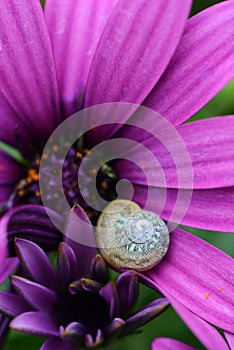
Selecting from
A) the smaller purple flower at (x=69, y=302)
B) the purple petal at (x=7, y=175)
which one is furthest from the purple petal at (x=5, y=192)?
the smaller purple flower at (x=69, y=302)

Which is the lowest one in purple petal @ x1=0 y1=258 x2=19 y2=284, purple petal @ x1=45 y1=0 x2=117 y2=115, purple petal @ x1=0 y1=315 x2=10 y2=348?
purple petal @ x1=0 y1=315 x2=10 y2=348

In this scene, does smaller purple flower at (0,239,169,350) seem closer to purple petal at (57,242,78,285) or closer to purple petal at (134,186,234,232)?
purple petal at (57,242,78,285)

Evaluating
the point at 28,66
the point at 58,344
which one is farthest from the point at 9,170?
the point at 58,344

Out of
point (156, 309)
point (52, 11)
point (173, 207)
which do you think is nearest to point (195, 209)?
point (173, 207)

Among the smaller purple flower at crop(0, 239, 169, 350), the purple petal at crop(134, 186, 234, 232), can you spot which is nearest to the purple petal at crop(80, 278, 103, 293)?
the smaller purple flower at crop(0, 239, 169, 350)

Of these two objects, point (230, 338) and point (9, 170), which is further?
point (9, 170)

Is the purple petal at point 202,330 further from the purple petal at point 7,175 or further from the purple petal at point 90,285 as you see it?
the purple petal at point 7,175

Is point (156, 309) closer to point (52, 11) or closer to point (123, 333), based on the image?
point (123, 333)

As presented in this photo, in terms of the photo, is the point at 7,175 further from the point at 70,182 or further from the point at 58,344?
the point at 58,344
